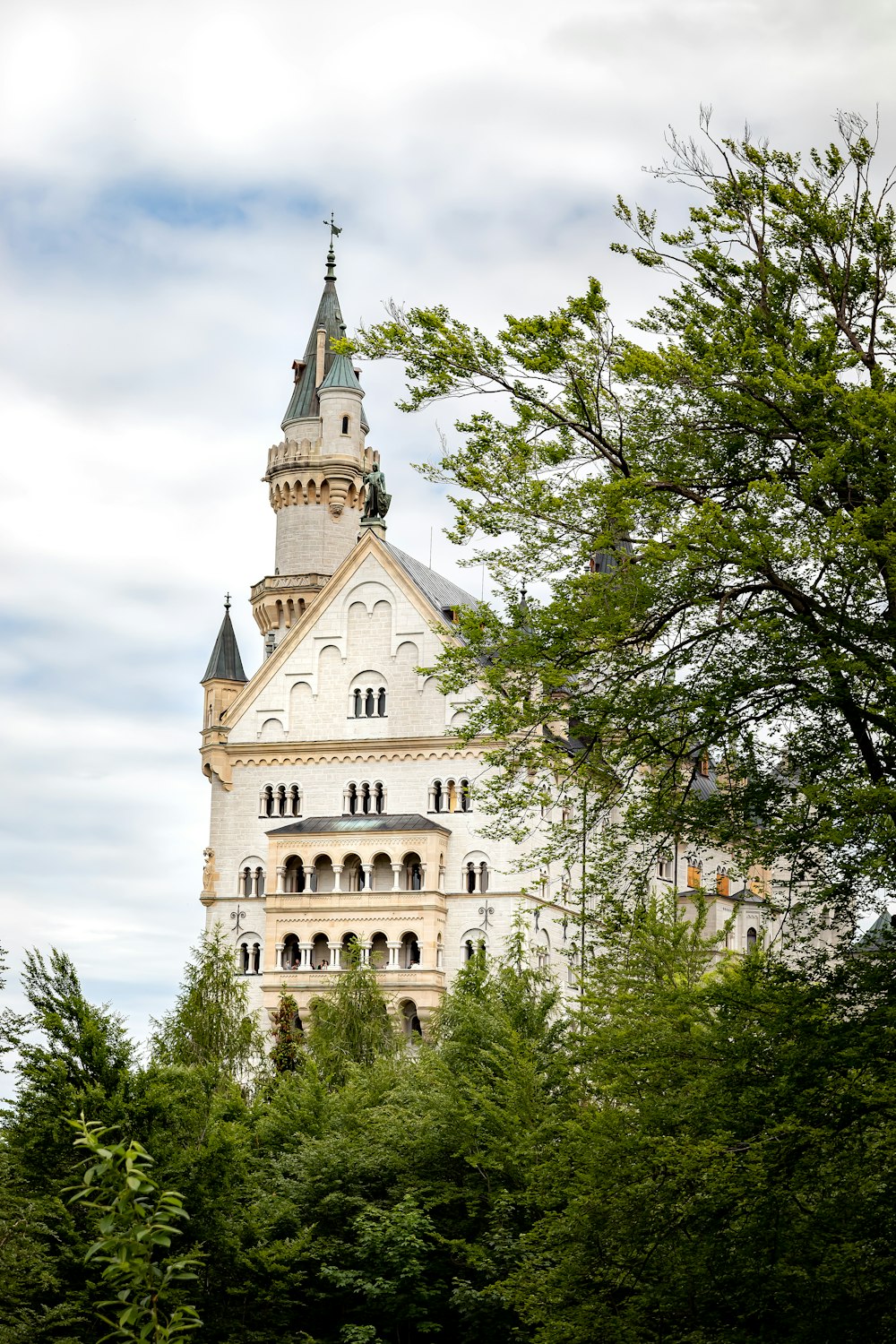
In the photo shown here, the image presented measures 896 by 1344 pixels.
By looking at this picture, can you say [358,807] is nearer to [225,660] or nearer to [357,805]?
[357,805]

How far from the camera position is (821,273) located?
75.7ft

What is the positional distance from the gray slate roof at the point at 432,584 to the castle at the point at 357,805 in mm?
195

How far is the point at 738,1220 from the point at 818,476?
8154 mm

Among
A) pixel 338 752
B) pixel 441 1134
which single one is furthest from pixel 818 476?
pixel 338 752

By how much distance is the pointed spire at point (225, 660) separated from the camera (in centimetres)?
8294

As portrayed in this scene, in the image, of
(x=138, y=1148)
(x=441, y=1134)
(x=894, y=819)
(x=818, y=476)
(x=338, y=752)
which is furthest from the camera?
(x=338, y=752)

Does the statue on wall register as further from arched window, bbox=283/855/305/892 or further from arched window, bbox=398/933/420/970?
arched window, bbox=398/933/420/970

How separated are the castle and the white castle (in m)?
0.08

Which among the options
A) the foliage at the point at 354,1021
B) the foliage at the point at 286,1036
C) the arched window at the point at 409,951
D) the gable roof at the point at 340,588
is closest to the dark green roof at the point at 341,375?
the gable roof at the point at 340,588

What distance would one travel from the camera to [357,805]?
A: 7681 centimetres

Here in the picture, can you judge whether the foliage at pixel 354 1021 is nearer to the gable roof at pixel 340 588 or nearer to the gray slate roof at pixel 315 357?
the gable roof at pixel 340 588

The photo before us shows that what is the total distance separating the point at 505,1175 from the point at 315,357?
208ft

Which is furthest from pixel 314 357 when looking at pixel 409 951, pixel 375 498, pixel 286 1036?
pixel 286 1036

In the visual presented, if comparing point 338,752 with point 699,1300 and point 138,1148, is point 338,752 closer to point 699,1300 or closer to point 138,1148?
point 699,1300
